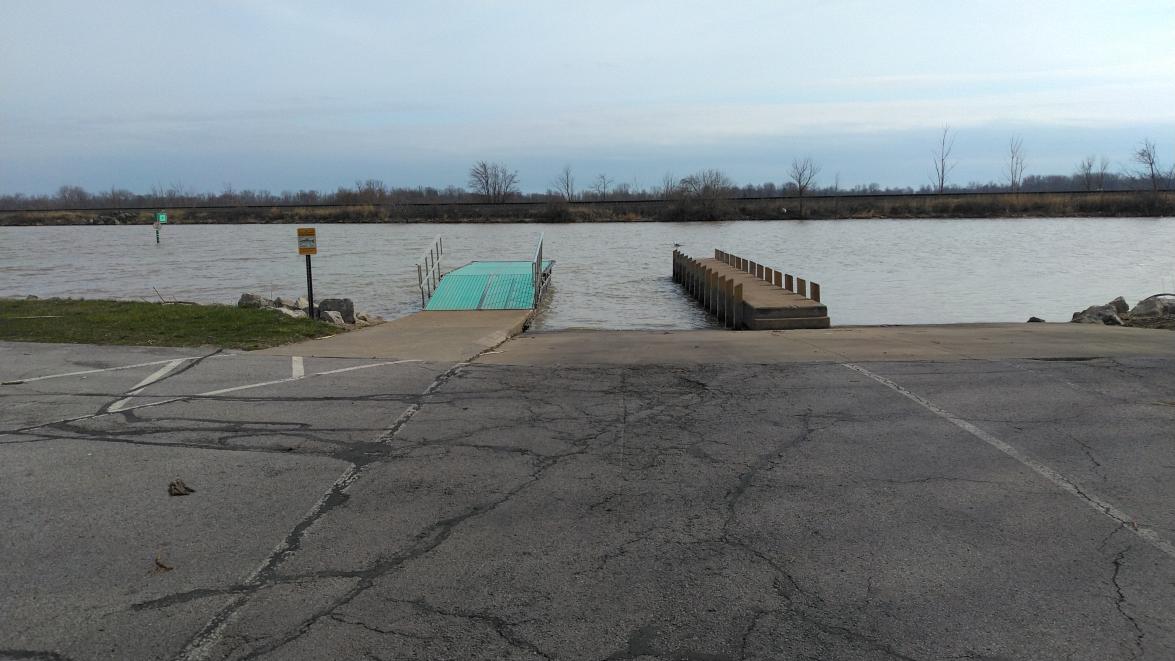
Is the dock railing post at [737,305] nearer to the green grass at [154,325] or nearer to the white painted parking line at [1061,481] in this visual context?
the green grass at [154,325]

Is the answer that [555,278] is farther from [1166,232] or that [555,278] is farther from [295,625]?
[1166,232]

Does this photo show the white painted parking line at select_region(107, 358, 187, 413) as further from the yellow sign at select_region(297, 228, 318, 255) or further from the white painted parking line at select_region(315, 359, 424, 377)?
the yellow sign at select_region(297, 228, 318, 255)

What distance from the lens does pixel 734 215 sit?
86.4m

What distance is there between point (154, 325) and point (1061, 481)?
13100 millimetres

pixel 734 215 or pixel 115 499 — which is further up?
pixel 734 215

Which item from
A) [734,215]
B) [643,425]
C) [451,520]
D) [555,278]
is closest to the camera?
[451,520]

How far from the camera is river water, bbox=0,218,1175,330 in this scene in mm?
26969

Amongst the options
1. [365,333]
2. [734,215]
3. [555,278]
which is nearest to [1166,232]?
[734,215]

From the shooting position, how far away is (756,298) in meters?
19.8

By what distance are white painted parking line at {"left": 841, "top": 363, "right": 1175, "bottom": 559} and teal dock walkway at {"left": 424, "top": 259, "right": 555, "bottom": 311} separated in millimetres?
13449

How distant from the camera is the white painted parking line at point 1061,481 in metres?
4.95

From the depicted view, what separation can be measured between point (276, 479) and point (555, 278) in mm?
30518

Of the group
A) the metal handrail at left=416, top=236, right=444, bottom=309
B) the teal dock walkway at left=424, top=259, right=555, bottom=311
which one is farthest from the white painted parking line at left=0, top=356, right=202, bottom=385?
the metal handrail at left=416, top=236, right=444, bottom=309

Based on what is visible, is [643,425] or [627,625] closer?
[627,625]
